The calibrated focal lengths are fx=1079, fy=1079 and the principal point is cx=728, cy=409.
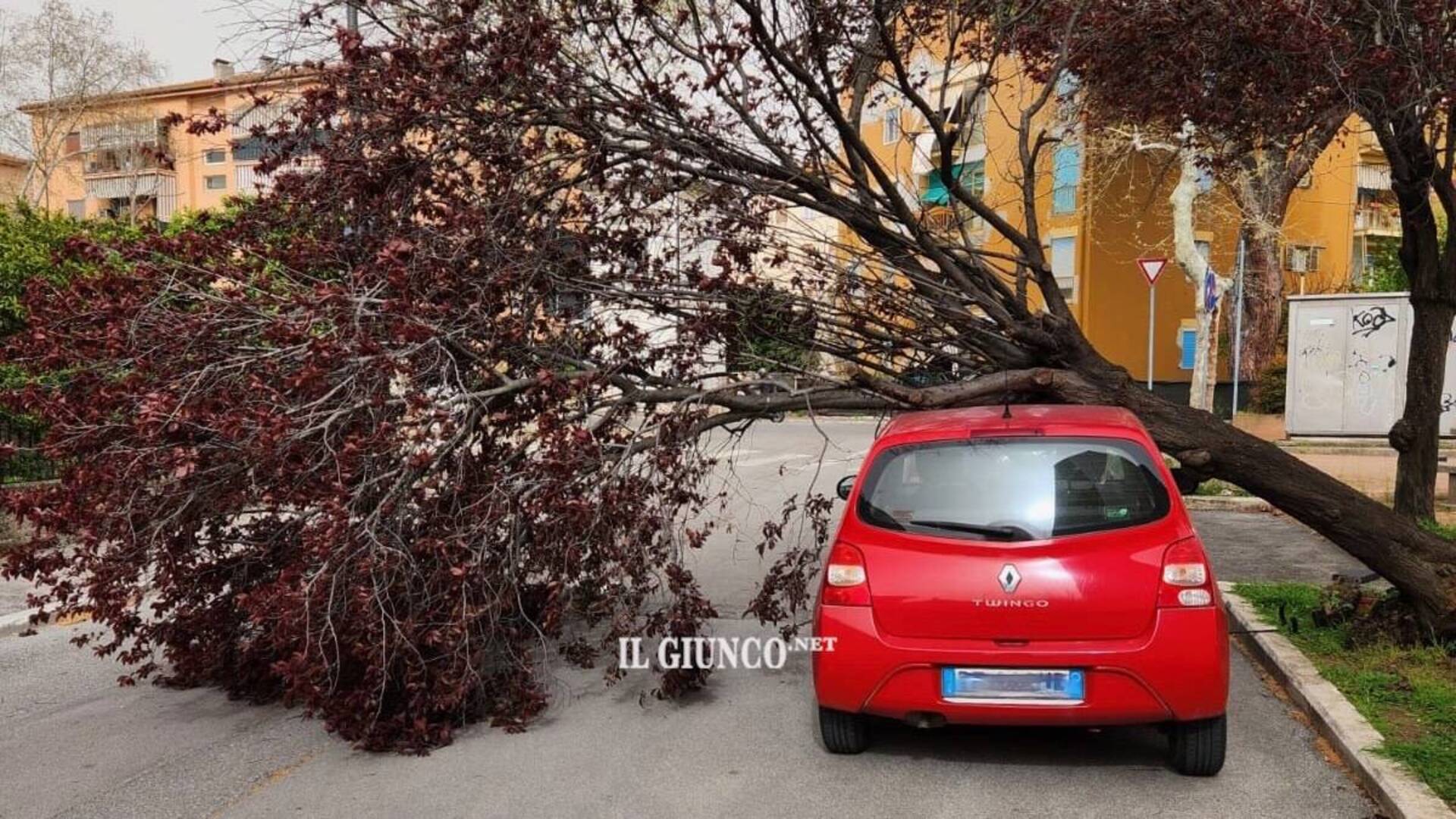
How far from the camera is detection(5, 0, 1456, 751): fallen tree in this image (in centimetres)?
517

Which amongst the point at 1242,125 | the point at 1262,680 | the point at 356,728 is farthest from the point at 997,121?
the point at 356,728

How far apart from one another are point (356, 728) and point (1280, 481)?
5.38 metres

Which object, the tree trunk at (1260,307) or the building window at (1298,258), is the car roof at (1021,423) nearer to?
the tree trunk at (1260,307)

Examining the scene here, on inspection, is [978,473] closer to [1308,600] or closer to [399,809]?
[399,809]

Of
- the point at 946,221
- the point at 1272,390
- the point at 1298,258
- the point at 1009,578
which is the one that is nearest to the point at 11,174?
the point at 1272,390

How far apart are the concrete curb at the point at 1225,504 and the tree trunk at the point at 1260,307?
15.5 m

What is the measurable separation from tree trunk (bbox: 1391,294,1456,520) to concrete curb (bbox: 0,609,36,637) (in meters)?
10.5

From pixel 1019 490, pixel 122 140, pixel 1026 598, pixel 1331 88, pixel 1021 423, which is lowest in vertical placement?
pixel 1026 598

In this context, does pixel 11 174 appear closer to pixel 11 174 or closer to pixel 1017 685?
pixel 11 174

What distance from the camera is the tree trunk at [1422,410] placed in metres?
8.34

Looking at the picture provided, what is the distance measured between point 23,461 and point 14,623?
138 inches

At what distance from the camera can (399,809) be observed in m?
4.38

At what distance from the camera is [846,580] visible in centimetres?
465

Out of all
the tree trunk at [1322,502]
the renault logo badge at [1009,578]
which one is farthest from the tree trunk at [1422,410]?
the renault logo badge at [1009,578]
